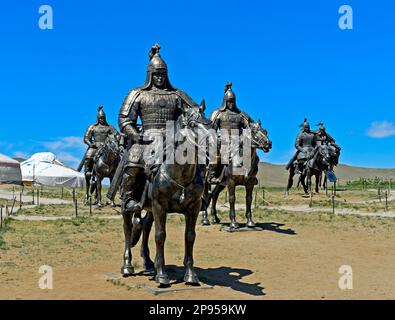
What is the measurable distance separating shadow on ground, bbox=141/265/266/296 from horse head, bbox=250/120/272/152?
433cm

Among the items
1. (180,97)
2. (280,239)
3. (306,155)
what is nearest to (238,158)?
(280,239)

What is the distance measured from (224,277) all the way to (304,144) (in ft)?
63.8

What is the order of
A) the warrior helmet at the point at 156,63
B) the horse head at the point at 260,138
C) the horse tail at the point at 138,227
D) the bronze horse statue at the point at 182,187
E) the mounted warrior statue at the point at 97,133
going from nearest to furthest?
1. the bronze horse statue at the point at 182,187
2. the warrior helmet at the point at 156,63
3. the horse tail at the point at 138,227
4. the horse head at the point at 260,138
5. the mounted warrior statue at the point at 97,133

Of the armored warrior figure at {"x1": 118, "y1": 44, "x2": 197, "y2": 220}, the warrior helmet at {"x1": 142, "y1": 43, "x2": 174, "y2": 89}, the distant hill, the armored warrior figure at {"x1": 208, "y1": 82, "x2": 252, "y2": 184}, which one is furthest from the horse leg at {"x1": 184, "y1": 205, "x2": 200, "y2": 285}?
the distant hill

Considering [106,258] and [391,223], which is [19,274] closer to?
[106,258]

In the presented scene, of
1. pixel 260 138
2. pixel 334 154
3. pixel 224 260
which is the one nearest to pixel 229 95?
pixel 260 138

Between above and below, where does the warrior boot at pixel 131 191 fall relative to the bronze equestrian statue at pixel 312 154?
below

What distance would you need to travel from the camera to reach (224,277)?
375 inches

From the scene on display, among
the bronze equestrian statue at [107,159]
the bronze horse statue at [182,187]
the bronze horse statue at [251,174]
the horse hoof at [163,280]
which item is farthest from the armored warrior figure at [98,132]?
the horse hoof at [163,280]

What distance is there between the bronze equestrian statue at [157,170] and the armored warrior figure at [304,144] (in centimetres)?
1921

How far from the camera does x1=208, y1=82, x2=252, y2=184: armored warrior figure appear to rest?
14797 mm

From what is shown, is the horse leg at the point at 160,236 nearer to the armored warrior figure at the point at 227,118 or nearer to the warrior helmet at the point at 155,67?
the warrior helmet at the point at 155,67

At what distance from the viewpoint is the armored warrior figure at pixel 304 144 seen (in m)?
27.6
